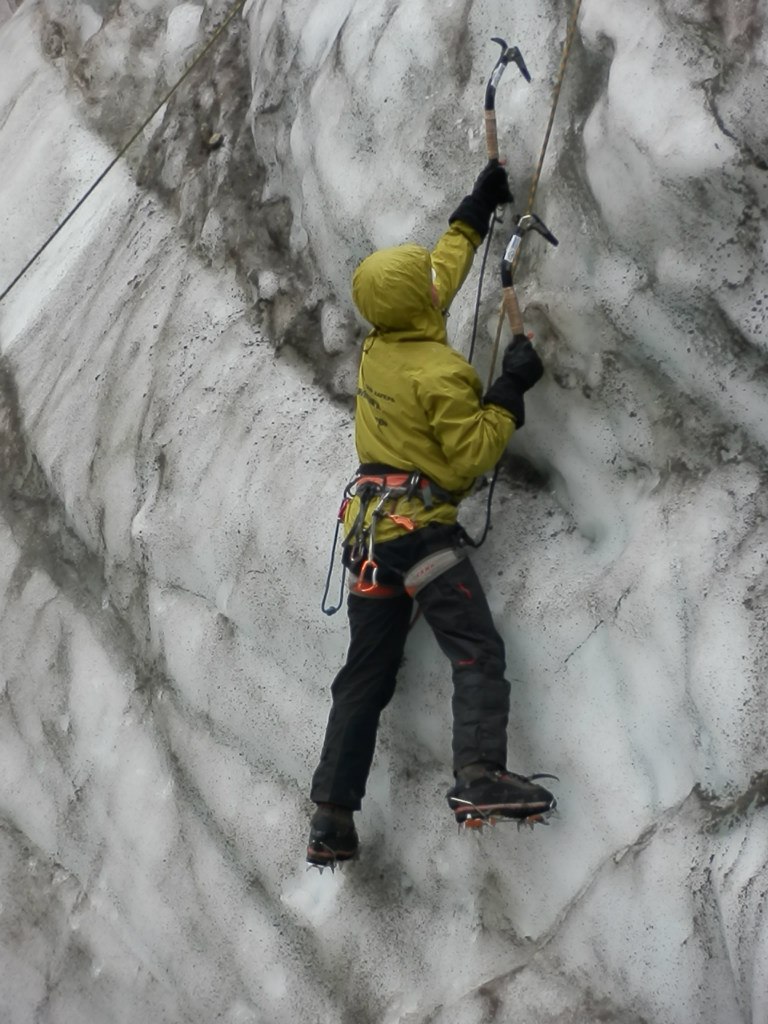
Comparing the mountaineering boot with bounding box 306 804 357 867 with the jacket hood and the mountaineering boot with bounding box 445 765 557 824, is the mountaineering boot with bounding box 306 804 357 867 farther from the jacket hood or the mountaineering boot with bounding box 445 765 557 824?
the jacket hood

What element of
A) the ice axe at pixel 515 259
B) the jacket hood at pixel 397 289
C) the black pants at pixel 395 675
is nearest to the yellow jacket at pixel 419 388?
the jacket hood at pixel 397 289

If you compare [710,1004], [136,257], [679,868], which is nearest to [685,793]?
[679,868]

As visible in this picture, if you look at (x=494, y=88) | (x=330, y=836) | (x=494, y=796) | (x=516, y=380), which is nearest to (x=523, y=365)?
(x=516, y=380)

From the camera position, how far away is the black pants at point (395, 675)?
3.44 metres

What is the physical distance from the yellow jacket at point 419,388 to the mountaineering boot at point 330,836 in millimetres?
787

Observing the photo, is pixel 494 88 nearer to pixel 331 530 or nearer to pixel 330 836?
pixel 331 530

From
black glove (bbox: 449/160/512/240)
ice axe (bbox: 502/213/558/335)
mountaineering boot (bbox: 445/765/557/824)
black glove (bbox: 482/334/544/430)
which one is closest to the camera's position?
mountaineering boot (bbox: 445/765/557/824)

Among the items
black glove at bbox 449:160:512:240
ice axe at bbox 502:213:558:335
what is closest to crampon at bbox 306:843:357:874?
ice axe at bbox 502:213:558:335

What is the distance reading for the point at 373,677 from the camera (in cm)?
378

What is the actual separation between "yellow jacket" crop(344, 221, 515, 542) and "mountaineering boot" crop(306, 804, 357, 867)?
0.79 meters

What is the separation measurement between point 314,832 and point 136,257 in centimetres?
267

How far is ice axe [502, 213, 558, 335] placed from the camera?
367 cm

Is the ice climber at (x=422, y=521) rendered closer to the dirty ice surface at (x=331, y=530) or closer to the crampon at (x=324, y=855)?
the crampon at (x=324, y=855)

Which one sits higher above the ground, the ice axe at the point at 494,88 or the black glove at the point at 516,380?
the ice axe at the point at 494,88
